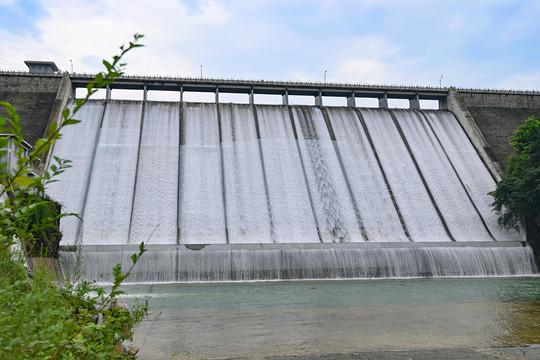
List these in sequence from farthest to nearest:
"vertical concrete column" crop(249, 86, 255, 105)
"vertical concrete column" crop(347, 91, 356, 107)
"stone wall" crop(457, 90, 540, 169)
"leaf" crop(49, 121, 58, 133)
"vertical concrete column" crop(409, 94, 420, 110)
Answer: "vertical concrete column" crop(409, 94, 420, 110) → "vertical concrete column" crop(347, 91, 356, 107) → "vertical concrete column" crop(249, 86, 255, 105) → "stone wall" crop(457, 90, 540, 169) → "leaf" crop(49, 121, 58, 133)

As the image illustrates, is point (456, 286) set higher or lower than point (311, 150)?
lower

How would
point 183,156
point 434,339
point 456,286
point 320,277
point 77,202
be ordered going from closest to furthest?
point 434,339 → point 456,286 → point 320,277 → point 77,202 → point 183,156

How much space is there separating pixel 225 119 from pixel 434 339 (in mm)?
22072

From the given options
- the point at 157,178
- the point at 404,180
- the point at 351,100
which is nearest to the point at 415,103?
the point at 351,100

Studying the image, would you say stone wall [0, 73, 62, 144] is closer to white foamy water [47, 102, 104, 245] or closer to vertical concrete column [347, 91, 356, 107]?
white foamy water [47, 102, 104, 245]

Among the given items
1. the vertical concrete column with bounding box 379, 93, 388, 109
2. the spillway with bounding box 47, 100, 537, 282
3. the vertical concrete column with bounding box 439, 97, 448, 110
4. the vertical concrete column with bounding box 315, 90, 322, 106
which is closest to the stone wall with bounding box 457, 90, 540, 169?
the vertical concrete column with bounding box 439, 97, 448, 110

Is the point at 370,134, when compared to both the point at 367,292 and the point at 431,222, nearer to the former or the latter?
the point at 431,222

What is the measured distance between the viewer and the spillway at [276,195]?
59.7 feet

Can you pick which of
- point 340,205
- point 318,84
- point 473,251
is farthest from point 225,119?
point 473,251

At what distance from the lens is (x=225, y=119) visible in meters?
27.2

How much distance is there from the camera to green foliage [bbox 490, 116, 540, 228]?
20.9 metres

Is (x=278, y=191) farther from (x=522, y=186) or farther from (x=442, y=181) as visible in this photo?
(x=522, y=186)

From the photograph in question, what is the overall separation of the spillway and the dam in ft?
0.21

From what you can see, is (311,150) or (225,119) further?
(225,119)
